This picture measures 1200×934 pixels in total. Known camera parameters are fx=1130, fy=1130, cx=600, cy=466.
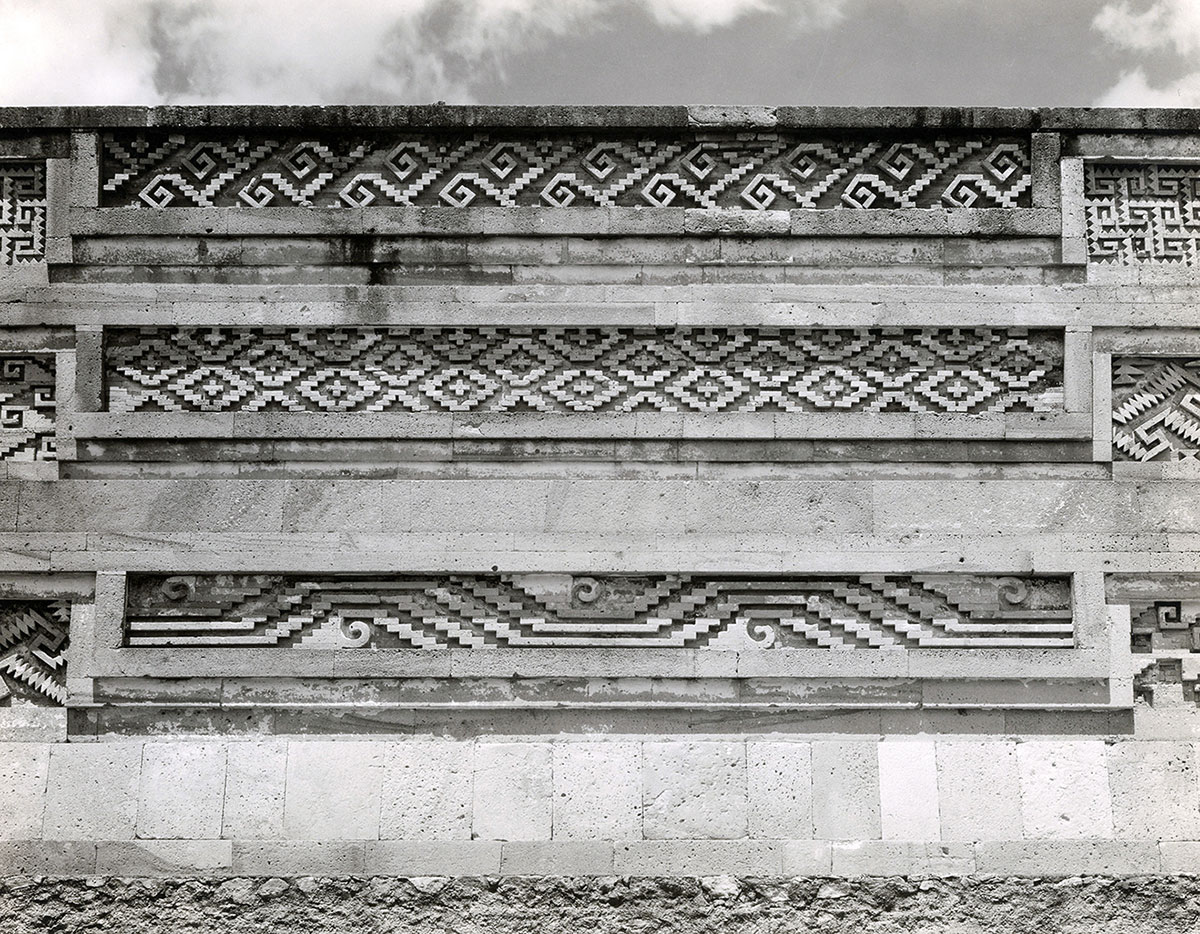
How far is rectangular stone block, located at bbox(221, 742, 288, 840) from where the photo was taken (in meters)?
4.02

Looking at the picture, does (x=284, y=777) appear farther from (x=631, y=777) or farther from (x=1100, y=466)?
(x=1100, y=466)

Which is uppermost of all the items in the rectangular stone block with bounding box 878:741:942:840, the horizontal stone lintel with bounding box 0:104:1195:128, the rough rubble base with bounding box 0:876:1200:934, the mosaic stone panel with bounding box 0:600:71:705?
the horizontal stone lintel with bounding box 0:104:1195:128

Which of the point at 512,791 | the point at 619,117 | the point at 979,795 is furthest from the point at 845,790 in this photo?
the point at 619,117

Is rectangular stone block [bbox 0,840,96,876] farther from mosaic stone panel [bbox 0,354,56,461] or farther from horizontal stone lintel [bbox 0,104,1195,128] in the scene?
horizontal stone lintel [bbox 0,104,1195,128]

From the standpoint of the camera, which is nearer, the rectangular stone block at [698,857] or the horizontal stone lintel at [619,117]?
the rectangular stone block at [698,857]

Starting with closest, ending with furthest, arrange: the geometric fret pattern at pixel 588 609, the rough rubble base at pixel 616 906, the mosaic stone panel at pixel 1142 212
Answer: the rough rubble base at pixel 616 906 → the geometric fret pattern at pixel 588 609 → the mosaic stone panel at pixel 1142 212

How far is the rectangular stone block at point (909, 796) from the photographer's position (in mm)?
4016

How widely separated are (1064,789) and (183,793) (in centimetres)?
314

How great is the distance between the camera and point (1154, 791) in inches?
159

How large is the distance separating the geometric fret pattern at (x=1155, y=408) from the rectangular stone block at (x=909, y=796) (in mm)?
1394

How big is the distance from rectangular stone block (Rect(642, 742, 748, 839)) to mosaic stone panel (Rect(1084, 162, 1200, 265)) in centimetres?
240

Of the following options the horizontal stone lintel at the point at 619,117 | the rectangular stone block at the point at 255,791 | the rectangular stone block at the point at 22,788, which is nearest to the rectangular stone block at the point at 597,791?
the rectangular stone block at the point at 255,791

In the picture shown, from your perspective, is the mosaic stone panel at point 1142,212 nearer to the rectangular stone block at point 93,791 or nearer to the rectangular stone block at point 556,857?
the rectangular stone block at point 556,857

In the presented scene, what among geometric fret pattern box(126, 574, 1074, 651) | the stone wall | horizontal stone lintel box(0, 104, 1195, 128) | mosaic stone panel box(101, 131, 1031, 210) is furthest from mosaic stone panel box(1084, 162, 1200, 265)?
geometric fret pattern box(126, 574, 1074, 651)
